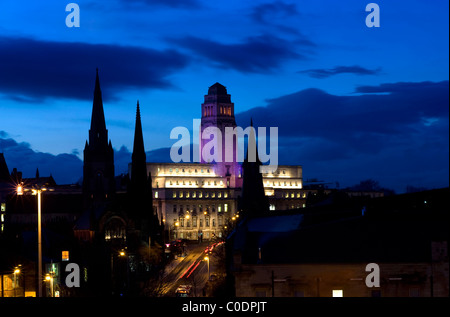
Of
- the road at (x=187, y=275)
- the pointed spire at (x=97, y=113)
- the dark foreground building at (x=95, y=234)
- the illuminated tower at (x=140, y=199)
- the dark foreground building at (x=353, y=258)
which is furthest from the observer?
the pointed spire at (x=97, y=113)

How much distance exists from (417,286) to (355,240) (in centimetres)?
576

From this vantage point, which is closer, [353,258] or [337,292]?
[337,292]

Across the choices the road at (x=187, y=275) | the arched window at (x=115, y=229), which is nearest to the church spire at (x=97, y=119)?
the arched window at (x=115, y=229)

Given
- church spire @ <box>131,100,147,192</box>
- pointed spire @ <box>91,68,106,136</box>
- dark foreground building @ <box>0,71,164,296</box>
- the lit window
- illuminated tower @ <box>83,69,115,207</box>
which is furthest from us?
illuminated tower @ <box>83,69,115,207</box>

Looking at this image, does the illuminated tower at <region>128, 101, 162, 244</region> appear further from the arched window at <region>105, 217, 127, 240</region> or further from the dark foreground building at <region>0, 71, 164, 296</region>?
the arched window at <region>105, 217, 127, 240</region>

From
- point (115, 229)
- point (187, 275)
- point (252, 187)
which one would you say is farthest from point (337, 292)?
point (252, 187)

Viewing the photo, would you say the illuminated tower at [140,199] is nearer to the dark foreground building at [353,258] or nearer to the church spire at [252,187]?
the church spire at [252,187]

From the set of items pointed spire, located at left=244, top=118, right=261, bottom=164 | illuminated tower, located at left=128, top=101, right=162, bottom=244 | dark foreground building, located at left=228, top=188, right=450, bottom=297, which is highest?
pointed spire, located at left=244, top=118, right=261, bottom=164

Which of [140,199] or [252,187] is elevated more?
[252,187]

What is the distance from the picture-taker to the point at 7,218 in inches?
7613

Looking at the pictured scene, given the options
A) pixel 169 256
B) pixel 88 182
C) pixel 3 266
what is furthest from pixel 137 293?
pixel 88 182

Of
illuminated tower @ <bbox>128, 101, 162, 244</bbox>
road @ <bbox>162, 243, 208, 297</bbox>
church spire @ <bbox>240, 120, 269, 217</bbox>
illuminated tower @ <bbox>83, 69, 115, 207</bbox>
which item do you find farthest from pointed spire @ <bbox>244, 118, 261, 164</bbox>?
illuminated tower @ <bbox>83, 69, 115, 207</bbox>

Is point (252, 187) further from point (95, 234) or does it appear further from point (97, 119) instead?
point (97, 119)

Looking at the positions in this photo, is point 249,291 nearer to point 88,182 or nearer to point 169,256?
point 169,256
